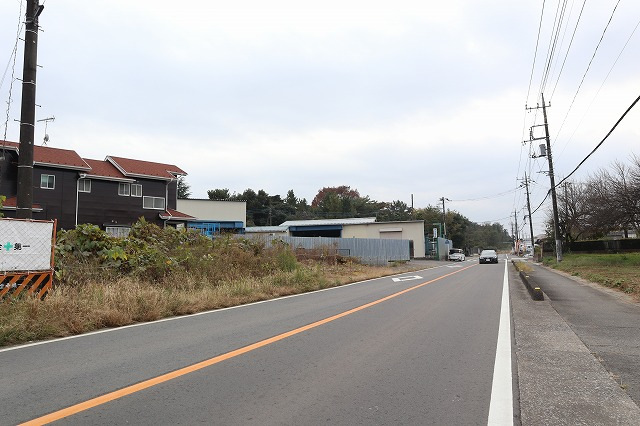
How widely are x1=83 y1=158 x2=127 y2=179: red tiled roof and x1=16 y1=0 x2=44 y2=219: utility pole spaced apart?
21669mm

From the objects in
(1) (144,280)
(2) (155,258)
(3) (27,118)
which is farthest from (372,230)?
(3) (27,118)

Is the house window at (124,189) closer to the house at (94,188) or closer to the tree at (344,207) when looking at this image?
the house at (94,188)

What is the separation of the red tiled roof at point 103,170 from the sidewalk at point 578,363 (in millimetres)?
28519

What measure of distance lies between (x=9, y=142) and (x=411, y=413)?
31571mm

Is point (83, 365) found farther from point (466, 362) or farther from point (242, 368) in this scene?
point (466, 362)

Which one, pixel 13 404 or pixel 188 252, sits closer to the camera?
pixel 13 404

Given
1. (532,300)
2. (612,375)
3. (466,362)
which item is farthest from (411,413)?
(532,300)

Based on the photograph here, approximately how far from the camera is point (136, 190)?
32875 mm

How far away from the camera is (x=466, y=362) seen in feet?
19.1

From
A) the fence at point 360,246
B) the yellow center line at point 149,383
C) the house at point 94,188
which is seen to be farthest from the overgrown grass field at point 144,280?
the house at point 94,188

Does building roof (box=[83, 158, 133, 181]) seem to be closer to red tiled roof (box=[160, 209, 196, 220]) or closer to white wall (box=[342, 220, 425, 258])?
red tiled roof (box=[160, 209, 196, 220])

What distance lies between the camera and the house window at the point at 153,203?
33.3 m

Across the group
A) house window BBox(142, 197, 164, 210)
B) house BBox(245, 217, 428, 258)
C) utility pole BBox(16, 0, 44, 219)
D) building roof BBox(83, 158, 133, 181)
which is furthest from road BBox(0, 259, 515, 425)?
house BBox(245, 217, 428, 258)

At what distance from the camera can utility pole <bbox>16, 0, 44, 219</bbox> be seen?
1011cm
